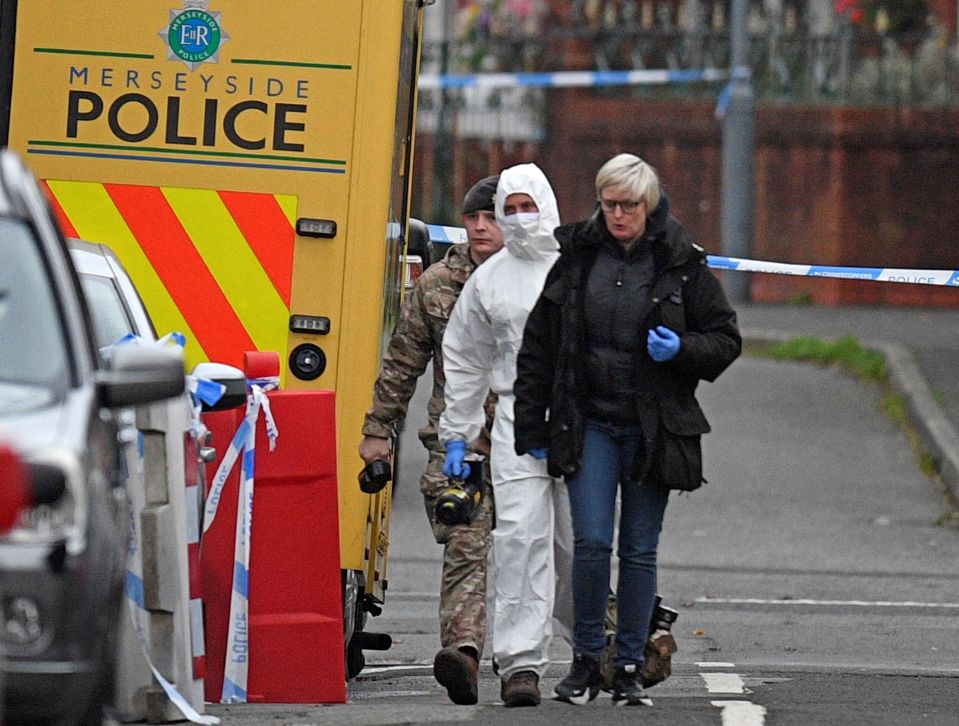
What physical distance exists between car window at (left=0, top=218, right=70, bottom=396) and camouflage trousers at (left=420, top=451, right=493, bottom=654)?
2828mm

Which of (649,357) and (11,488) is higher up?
(649,357)

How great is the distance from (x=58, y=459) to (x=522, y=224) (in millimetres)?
3338

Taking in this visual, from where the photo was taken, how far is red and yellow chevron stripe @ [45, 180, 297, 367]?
28.3 feet

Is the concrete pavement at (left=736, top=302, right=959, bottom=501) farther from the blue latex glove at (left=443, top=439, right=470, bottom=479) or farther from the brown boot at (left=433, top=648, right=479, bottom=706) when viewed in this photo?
the brown boot at (left=433, top=648, right=479, bottom=706)

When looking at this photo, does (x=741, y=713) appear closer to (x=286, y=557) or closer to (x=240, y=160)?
(x=286, y=557)

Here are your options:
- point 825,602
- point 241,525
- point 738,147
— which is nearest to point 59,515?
point 241,525

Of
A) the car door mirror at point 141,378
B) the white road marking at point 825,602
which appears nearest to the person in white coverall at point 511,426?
the car door mirror at point 141,378

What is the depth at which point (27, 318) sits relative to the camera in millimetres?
5539

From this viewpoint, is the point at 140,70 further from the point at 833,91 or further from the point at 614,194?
the point at 833,91

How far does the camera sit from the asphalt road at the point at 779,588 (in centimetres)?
746

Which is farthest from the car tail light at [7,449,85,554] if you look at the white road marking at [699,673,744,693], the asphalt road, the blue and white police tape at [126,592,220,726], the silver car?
the white road marking at [699,673,744,693]

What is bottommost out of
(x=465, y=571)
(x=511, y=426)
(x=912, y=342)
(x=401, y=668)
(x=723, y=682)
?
(x=401, y=668)

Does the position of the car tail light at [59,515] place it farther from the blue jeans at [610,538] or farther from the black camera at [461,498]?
the black camera at [461,498]

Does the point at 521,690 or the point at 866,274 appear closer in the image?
the point at 521,690
